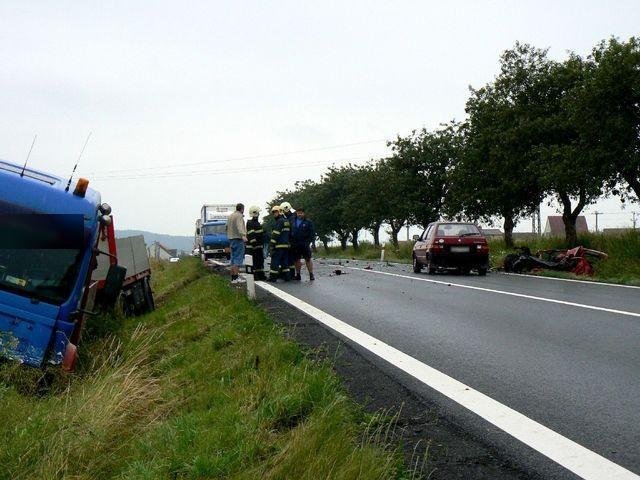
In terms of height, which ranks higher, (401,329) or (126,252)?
(126,252)

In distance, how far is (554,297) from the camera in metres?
13.1

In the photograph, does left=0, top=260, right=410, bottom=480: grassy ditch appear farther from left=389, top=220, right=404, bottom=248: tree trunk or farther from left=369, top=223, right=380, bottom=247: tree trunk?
left=369, top=223, right=380, bottom=247: tree trunk

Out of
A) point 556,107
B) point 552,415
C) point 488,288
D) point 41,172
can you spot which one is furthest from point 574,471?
point 556,107

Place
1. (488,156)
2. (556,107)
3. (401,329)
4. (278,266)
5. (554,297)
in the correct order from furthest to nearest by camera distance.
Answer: (488,156) → (556,107) → (278,266) → (554,297) → (401,329)

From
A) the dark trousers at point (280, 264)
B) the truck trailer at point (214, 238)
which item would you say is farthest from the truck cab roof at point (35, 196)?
the truck trailer at point (214, 238)

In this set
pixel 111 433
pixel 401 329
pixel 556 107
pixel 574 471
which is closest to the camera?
pixel 574 471

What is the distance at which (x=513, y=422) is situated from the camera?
183 inches

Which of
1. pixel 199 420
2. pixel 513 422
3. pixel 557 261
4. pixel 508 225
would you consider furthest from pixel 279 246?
pixel 508 225

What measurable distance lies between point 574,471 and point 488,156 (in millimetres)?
36427

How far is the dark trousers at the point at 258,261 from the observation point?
19453mm

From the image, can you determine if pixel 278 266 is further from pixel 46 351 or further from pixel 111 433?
pixel 111 433

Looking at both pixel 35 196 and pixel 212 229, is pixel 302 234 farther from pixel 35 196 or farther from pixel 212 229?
pixel 212 229

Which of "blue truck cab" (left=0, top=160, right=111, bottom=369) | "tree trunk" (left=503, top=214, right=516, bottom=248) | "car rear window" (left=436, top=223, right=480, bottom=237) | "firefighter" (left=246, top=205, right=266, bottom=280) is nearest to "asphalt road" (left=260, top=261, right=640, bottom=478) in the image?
"blue truck cab" (left=0, top=160, right=111, bottom=369)

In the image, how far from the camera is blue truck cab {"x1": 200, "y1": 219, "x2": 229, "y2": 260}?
42781mm
